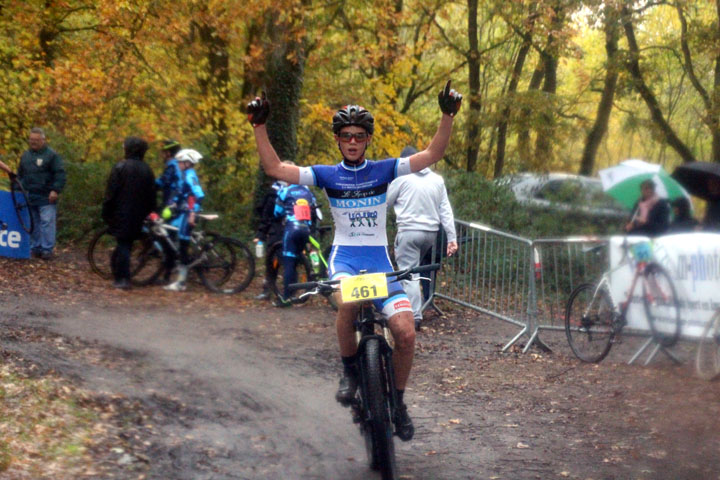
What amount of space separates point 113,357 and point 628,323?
5.04 meters

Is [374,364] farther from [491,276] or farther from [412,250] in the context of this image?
[491,276]

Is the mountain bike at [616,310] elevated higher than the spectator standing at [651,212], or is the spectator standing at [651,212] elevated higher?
the spectator standing at [651,212]

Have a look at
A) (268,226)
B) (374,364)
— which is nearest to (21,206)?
(268,226)

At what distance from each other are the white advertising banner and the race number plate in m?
4.24

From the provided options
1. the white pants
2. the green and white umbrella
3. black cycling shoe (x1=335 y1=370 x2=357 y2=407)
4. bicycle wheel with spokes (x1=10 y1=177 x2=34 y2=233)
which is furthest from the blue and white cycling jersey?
bicycle wheel with spokes (x1=10 y1=177 x2=34 y2=233)

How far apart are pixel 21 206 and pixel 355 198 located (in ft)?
34.1

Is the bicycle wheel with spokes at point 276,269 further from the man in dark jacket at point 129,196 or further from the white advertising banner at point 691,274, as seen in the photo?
the white advertising banner at point 691,274

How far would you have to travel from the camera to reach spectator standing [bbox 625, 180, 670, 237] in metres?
8.89

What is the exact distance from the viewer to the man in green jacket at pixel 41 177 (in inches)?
574

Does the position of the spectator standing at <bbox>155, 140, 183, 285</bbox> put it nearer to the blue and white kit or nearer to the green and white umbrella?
the green and white umbrella

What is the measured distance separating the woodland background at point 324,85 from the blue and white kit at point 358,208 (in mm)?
10822

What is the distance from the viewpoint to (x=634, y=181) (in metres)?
8.99

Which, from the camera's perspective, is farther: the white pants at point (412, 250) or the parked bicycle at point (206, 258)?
the parked bicycle at point (206, 258)

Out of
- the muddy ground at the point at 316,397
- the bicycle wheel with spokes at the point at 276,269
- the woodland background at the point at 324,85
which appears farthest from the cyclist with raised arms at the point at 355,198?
the woodland background at the point at 324,85
